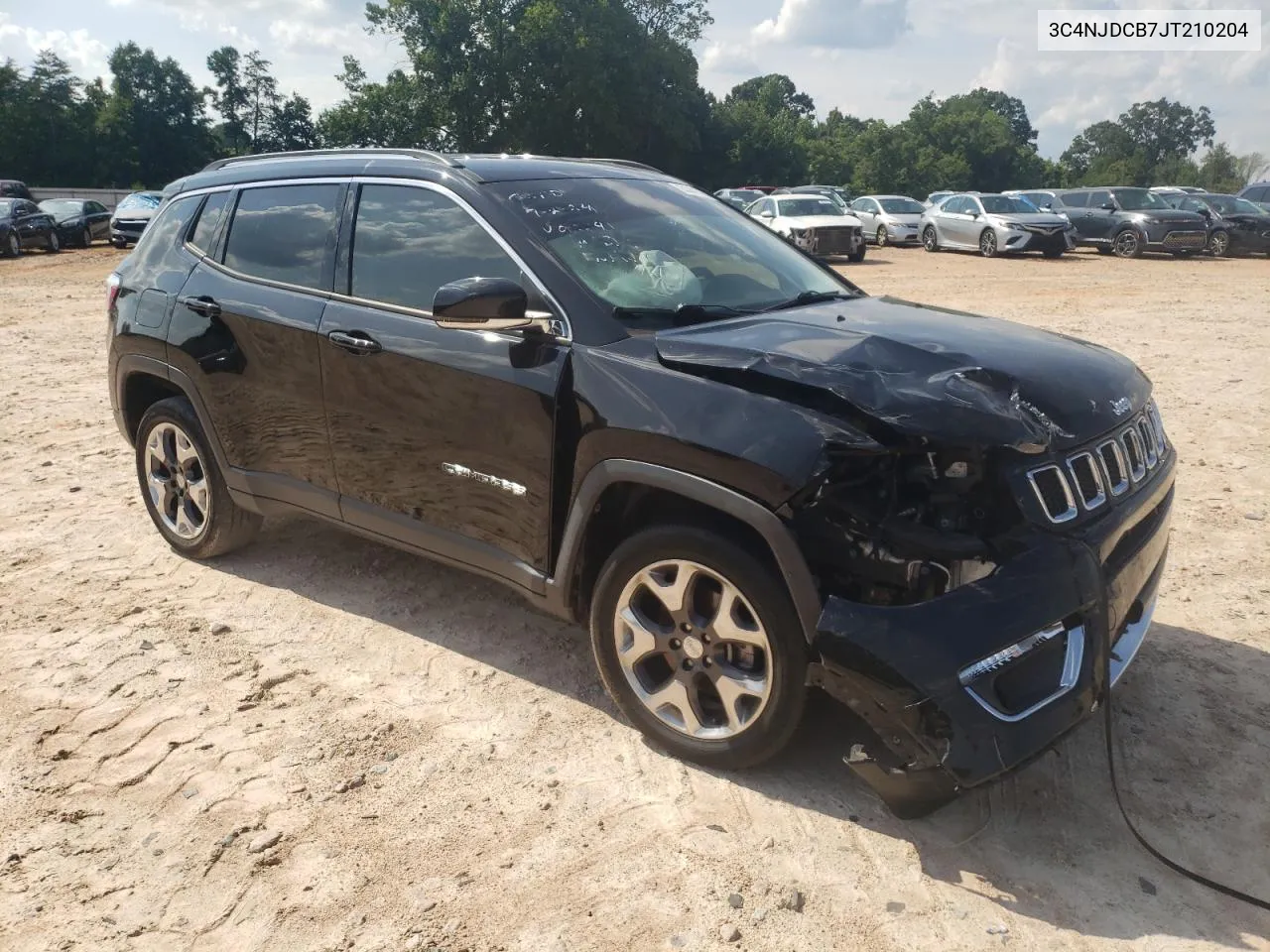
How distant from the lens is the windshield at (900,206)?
28375mm

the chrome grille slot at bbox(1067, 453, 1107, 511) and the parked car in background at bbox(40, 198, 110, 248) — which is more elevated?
the chrome grille slot at bbox(1067, 453, 1107, 511)

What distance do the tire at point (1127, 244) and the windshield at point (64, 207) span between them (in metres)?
26.2

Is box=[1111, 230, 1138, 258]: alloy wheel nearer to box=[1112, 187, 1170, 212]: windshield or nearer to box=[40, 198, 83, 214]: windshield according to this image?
box=[1112, 187, 1170, 212]: windshield

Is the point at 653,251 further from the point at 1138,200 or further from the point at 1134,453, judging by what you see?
the point at 1138,200

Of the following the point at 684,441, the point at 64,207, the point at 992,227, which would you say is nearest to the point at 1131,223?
the point at 992,227

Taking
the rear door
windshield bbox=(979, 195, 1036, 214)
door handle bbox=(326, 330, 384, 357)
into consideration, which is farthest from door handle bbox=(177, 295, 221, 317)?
windshield bbox=(979, 195, 1036, 214)

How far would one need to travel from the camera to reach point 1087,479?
2.88m

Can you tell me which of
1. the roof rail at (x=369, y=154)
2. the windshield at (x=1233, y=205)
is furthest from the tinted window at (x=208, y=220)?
the windshield at (x=1233, y=205)

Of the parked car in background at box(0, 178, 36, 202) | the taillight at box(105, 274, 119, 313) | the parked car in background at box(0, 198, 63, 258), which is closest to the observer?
the taillight at box(105, 274, 119, 313)

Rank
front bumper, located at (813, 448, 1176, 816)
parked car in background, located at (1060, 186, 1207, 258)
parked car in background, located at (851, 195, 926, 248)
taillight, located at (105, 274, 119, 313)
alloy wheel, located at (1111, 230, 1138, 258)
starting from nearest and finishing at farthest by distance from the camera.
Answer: front bumper, located at (813, 448, 1176, 816) < taillight, located at (105, 274, 119, 313) < parked car in background, located at (1060, 186, 1207, 258) < alloy wheel, located at (1111, 230, 1138, 258) < parked car in background, located at (851, 195, 926, 248)

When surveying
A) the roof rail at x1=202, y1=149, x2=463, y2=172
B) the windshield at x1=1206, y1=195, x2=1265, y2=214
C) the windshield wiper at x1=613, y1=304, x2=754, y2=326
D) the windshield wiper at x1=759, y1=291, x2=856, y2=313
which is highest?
the roof rail at x1=202, y1=149, x2=463, y2=172

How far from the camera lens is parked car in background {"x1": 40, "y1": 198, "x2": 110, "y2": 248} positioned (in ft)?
85.5

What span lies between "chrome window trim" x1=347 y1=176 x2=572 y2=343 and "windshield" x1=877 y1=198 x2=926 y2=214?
26351mm

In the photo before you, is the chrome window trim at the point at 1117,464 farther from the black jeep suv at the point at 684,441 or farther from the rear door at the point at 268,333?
the rear door at the point at 268,333
